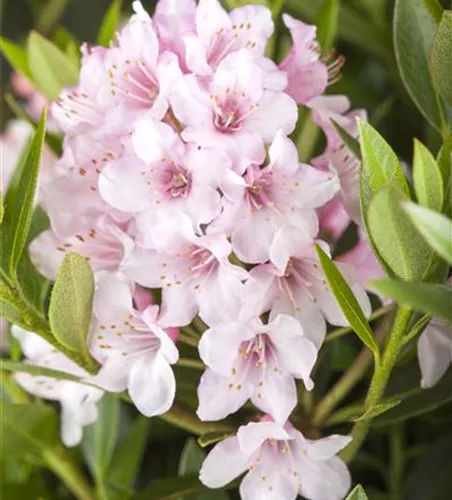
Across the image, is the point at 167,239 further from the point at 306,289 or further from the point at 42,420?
the point at 42,420

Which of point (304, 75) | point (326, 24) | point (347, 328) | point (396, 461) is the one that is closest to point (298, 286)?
point (347, 328)

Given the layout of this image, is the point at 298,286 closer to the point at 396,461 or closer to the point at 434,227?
the point at 434,227

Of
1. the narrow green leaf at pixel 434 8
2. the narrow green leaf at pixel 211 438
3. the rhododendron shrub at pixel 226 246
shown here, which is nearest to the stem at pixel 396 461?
the rhododendron shrub at pixel 226 246

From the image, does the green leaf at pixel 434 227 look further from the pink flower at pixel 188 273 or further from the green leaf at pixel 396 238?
the pink flower at pixel 188 273

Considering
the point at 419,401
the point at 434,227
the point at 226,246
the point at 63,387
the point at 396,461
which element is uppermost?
the point at 434,227

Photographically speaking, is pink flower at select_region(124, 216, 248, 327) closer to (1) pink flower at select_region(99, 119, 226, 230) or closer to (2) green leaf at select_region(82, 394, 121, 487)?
(1) pink flower at select_region(99, 119, 226, 230)

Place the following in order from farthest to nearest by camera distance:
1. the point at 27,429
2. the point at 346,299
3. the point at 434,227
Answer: the point at 27,429 < the point at 346,299 < the point at 434,227
